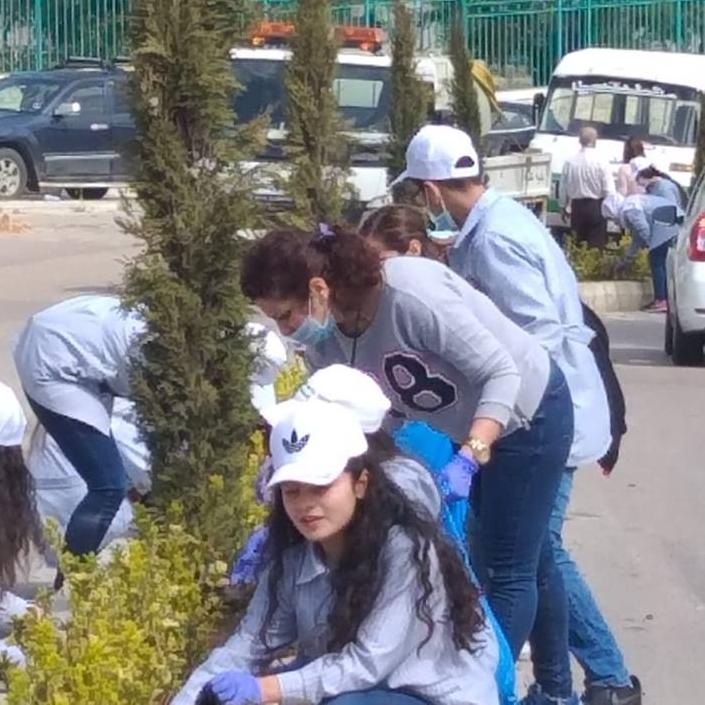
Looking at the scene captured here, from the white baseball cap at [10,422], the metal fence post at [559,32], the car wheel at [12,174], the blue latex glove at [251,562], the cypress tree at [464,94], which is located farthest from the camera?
the metal fence post at [559,32]

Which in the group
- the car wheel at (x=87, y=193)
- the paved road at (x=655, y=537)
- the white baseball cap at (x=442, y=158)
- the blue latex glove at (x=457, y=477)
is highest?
the white baseball cap at (x=442, y=158)

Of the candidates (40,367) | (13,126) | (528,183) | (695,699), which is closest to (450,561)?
(695,699)

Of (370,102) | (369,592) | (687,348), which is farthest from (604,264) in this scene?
(369,592)

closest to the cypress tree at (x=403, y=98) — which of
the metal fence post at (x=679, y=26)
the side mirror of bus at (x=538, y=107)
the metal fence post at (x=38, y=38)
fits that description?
the side mirror of bus at (x=538, y=107)

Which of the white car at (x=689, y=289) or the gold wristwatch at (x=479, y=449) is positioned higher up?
the gold wristwatch at (x=479, y=449)

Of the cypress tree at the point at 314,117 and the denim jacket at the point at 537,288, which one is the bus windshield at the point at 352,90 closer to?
the cypress tree at the point at 314,117

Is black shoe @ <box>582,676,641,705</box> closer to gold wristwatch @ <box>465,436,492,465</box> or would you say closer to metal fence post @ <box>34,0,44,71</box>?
gold wristwatch @ <box>465,436,492,465</box>

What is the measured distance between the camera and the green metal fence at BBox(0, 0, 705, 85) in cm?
3509

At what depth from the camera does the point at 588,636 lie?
6137mm

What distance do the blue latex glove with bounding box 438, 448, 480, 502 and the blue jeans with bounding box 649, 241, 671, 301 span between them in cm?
1405

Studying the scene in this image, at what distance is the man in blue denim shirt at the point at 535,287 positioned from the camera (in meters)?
5.79

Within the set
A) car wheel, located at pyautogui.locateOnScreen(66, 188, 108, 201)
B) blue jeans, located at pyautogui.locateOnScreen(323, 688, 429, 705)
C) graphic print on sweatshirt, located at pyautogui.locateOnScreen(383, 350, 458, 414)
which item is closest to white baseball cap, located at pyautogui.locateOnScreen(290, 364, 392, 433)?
blue jeans, located at pyautogui.locateOnScreen(323, 688, 429, 705)

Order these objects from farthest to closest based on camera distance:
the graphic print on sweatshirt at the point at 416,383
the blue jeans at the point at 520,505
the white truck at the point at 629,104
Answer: the white truck at the point at 629,104, the blue jeans at the point at 520,505, the graphic print on sweatshirt at the point at 416,383

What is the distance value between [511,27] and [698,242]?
21910mm
